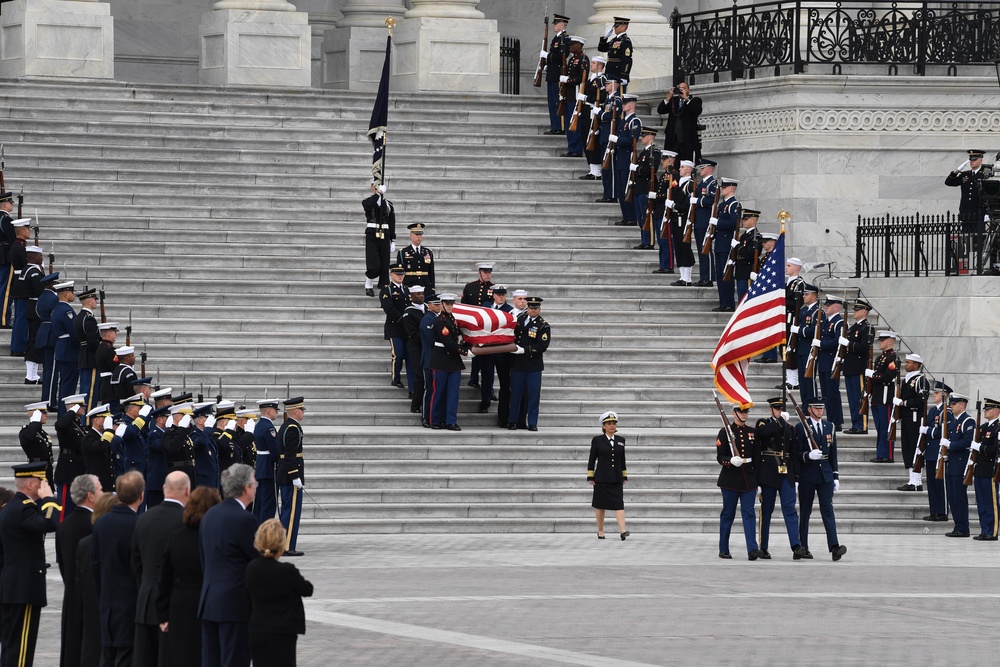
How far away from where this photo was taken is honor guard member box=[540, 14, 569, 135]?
3098 cm

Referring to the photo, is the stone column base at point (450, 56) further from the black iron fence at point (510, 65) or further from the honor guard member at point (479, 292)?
the honor guard member at point (479, 292)

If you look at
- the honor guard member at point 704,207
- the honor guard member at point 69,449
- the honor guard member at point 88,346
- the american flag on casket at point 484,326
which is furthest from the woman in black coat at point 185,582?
the honor guard member at point 704,207

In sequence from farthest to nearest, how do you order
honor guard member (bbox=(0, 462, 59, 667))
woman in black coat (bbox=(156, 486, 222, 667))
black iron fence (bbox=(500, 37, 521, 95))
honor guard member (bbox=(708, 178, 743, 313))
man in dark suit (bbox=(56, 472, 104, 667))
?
black iron fence (bbox=(500, 37, 521, 95))
honor guard member (bbox=(708, 178, 743, 313))
honor guard member (bbox=(0, 462, 59, 667))
man in dark suit (bbox=(56, 472, 104, 667))
woman in black coat (bbox=(156, 486, 222, 667))

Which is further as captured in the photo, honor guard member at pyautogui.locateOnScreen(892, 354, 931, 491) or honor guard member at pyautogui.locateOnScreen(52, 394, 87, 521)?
honor guard member at pyautogui.locateOnScreen(892, 354, 931, 491)

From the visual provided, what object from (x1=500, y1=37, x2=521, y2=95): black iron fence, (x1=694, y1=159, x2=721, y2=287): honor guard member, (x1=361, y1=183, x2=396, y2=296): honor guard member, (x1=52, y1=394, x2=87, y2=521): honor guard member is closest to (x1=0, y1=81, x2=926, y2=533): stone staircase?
(x1=694, y1=159, x2=721, y2=287): honor guard member

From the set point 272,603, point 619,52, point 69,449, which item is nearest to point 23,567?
point 272,603

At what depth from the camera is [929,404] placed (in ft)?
81.7

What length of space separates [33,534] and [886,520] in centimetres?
1206

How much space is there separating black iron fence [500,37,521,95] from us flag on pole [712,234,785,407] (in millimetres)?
17480

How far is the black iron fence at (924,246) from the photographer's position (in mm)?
25688

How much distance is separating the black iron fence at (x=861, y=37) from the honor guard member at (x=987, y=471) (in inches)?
337

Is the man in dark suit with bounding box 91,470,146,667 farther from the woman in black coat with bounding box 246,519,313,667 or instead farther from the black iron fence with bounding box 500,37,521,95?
the black iron fence with bounding box 500,37,521,95

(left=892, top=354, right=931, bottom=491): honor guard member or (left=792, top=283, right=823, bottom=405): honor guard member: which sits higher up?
(left=792, top=283, right=823, bottom=405): honor guard member

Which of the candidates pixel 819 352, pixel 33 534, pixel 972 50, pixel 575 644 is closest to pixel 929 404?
pixel 819 352
